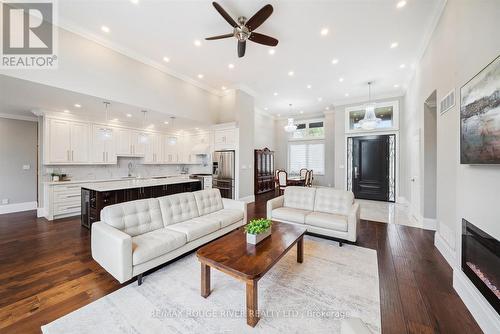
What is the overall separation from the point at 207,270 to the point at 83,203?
13.0ft

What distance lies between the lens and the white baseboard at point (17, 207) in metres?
5.14

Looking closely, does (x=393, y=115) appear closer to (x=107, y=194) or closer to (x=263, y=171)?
(x=263, y=171)

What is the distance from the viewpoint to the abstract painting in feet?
5.09

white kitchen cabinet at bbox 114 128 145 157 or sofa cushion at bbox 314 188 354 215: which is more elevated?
white kitchen cabinet at bbox 114 128 145 157

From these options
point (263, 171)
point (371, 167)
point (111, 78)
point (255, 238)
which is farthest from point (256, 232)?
point (371, 167)

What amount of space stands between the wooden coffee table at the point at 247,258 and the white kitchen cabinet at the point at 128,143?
18.6 feet

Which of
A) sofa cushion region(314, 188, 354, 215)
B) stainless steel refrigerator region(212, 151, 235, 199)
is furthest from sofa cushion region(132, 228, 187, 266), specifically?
stainless steel refrigerator region(212, 151, 235, 199)

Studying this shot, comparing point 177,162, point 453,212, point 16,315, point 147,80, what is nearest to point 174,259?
point 16,315

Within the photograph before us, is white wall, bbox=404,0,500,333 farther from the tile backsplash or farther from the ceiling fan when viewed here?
the tile backsplash

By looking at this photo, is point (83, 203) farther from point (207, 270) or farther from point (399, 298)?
point (399, 298)

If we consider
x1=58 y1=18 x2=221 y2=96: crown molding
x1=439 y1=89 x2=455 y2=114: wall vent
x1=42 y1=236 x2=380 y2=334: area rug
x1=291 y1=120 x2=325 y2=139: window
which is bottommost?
x1=42 y1=236 x2=380 y2=334: area rug

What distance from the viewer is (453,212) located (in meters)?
2.59

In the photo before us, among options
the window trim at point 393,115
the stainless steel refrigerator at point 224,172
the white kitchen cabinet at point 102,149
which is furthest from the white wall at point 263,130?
the white kitchen cabinet at point 102,149

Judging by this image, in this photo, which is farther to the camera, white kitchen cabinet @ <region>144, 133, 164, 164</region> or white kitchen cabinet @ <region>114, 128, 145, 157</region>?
white kitchen cabinet @ <region>144, 133, 164, 164</region>
